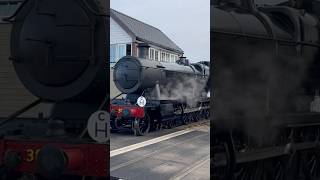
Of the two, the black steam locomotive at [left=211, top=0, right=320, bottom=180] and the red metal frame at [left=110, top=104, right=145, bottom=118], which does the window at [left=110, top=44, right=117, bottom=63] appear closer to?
the black steam locomotive at [left=211, top=0, right=320, bottom=180]

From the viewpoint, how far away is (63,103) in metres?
2.79

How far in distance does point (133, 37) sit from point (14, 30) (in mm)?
1172

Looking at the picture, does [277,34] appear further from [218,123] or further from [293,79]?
[218,123]

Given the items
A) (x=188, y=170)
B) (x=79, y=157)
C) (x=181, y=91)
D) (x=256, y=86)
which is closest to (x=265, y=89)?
(x=256, y=86)

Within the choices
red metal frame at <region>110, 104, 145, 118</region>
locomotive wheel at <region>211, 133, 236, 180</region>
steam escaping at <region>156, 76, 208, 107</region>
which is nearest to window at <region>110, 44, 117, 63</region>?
locomotive wheel at <region>211, 133, 236, 180</region>

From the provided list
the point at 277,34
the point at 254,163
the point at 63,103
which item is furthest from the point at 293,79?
the point at 63,103

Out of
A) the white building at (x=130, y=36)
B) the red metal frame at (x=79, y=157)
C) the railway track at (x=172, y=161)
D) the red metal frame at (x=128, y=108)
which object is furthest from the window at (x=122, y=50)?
the red metal frame at (x=128, y=108)

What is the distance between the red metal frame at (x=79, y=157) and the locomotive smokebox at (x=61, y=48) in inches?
14.4

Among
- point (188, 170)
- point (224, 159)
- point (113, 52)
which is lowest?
point (188, 170)

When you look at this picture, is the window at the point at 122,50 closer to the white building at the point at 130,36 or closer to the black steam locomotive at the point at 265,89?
the white building at the point at 130,36

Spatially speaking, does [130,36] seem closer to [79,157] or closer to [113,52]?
[113,52]

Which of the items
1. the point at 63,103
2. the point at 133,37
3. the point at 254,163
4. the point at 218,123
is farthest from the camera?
the point at 63,103

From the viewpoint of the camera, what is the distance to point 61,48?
107 inches

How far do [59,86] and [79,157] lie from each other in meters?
0.68
